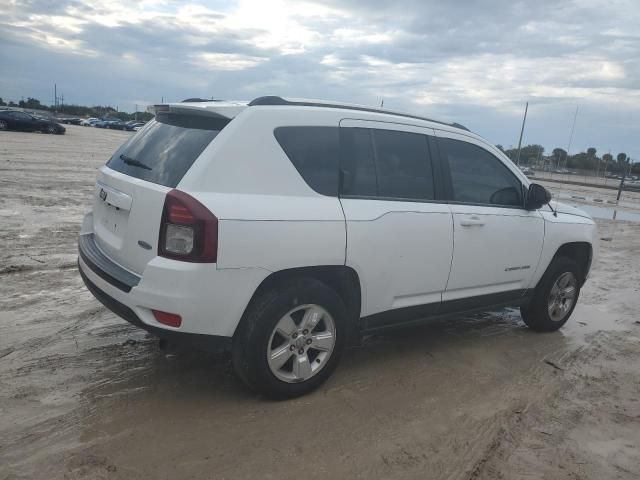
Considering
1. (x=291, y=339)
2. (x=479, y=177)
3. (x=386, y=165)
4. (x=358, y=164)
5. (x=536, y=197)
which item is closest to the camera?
(x=291, y=339)

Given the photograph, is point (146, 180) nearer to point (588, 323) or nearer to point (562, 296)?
point (562, 296)

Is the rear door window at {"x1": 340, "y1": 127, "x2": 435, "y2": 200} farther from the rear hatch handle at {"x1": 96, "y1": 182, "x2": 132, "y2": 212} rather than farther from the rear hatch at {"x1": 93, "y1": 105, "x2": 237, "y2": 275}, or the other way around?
the rear hatch handle at {"x1": 96, "y1": 182, "x2": 132, "y2": 212}

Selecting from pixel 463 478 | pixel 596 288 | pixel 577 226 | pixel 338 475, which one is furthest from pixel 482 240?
pixel 596 288

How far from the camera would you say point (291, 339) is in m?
3.66

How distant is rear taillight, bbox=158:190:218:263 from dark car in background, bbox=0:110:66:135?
35152 mm

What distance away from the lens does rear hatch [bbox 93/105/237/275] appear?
3395mm

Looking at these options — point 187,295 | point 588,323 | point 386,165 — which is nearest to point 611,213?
point 588,323

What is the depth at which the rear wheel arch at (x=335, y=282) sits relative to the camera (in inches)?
138

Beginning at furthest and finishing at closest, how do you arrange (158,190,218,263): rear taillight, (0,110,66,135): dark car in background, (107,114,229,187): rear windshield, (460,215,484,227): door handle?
(0,110,66,135): dark car in background, (460,215,484,227): door handle, (107,114,229,187): rear windshield, (158,190,218,263): rear taillight

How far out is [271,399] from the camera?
3740mm

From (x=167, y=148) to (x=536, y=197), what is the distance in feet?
10.9

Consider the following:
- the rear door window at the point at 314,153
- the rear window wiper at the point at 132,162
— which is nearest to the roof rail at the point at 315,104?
the rear door window at the point at 314,153

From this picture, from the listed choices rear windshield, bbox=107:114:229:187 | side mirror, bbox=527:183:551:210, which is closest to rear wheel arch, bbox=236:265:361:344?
rear windshield, bbox=107:114:229:187

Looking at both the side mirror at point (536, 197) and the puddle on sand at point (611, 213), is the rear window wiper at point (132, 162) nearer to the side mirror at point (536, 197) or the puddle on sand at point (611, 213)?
the side mirror at point (536, 197)
